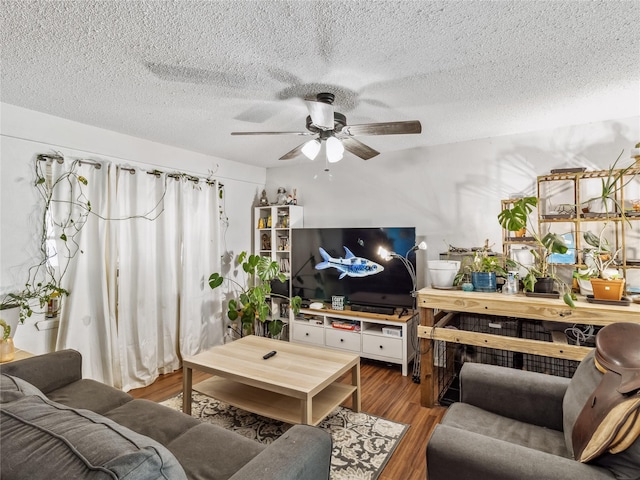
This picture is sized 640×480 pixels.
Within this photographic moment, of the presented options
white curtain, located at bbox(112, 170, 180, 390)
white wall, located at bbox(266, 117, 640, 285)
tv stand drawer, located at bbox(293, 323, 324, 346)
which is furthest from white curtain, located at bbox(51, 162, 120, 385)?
white wall, located at bbox(266, 117, 640, 285)

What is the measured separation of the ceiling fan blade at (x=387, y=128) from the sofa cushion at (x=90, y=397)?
7.23 feet

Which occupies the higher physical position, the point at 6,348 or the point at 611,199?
the point at 611,199

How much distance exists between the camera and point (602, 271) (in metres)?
2.41

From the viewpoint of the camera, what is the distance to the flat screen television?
366 cm

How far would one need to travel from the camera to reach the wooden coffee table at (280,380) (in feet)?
7.17

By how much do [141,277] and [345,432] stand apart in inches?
93.2

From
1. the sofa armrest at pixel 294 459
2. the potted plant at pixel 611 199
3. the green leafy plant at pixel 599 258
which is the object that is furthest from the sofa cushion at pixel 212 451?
the potted plant at pixel 611 199

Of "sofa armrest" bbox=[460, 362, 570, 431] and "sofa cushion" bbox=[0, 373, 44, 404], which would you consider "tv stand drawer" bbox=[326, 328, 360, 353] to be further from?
"sofa cushion" bbox=[0, 373, 44, 404]

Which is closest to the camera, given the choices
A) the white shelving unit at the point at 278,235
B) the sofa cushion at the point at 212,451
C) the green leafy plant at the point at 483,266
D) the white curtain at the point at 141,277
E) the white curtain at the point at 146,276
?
the sofa cushion at the point at 212,451

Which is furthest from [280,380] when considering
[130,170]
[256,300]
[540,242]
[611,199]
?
[611,199]

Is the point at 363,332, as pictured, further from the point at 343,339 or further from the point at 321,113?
the point at 321,113

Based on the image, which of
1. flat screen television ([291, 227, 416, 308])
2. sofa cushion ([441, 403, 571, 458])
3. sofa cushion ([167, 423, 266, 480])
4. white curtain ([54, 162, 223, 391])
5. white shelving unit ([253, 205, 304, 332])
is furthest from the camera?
white shelving unit ([253, 205, 304, 332])

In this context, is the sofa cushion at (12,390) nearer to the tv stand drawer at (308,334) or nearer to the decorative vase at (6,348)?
the decorative vase at (6,348)

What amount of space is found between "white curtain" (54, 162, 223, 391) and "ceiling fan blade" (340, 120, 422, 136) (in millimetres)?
2279
